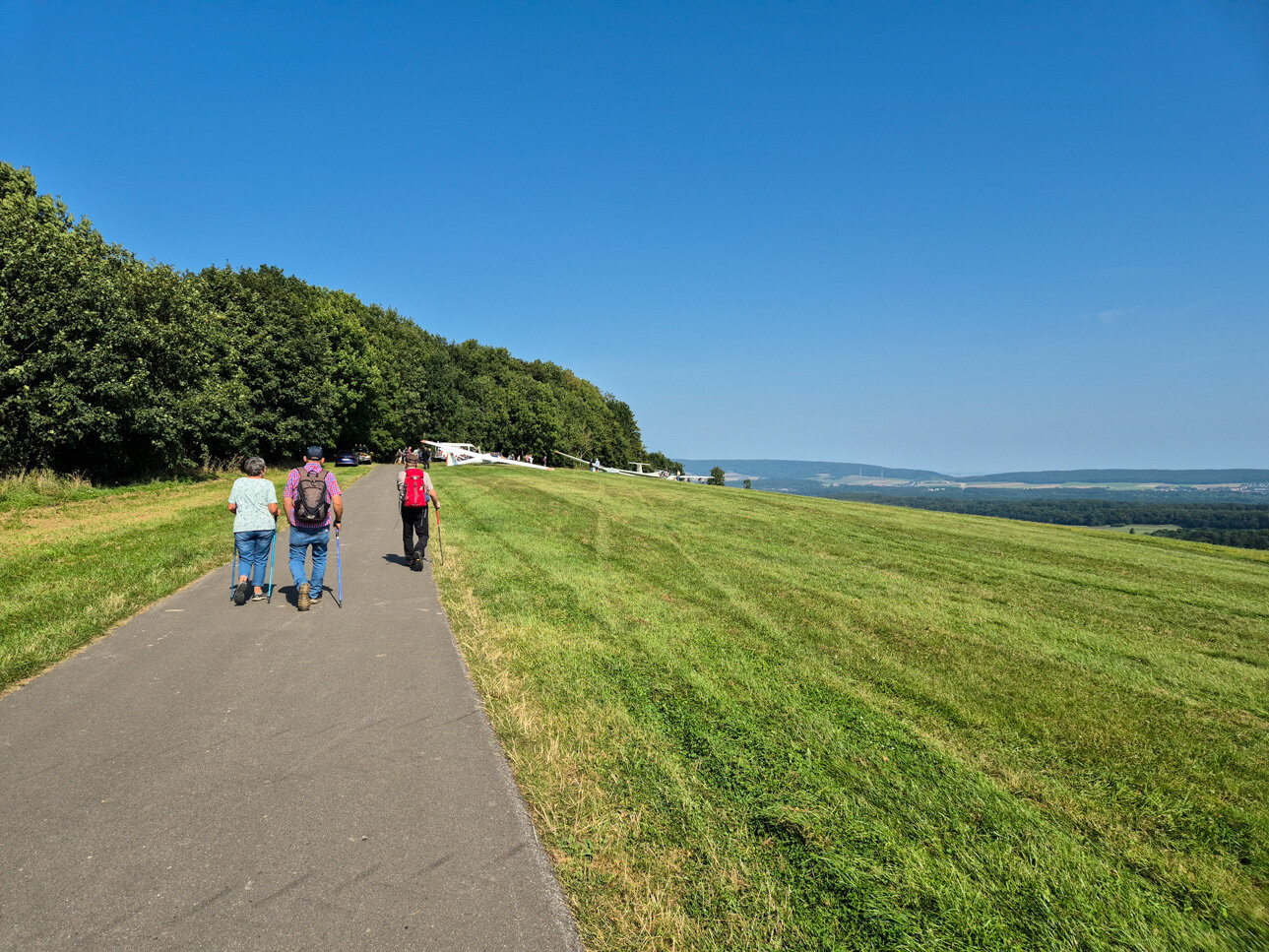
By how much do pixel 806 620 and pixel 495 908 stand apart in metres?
6.40

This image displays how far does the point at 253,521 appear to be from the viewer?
932 cm

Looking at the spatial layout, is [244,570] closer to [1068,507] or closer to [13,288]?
[13,288]

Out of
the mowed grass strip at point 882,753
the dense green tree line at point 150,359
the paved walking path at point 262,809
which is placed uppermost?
the dense green tree line at point 150,359

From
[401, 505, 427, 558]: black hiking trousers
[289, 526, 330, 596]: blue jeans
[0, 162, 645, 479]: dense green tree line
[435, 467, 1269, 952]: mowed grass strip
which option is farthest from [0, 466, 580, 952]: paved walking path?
[0, 162, 645, 479]: dense green tree line

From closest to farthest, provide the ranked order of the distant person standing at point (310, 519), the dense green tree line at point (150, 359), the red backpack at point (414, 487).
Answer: the distant person standing at point (310, 519)
the red backpack at point (414, 487)
the dense green tree line at point (150, 359)

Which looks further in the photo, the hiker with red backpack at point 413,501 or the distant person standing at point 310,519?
the hiker with red backpack at point 413,501

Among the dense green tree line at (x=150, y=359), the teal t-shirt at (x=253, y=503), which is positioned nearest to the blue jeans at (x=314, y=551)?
the teal t-shirt at (x=253, y=503)

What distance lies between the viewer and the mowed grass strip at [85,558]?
23.9 feet

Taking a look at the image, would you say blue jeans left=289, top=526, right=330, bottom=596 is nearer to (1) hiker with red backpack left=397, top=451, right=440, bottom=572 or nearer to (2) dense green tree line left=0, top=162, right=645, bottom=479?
(1) hiker with red backpack left=397, top=451, right=440, bottom=572

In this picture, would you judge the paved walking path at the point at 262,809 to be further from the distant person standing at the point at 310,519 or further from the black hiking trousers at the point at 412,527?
the black hiking trousers at the point at 412,527

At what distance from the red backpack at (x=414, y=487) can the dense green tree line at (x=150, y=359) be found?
18.2 meters

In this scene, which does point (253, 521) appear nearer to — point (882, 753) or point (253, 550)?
point (253, 550)

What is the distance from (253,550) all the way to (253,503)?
728 mm

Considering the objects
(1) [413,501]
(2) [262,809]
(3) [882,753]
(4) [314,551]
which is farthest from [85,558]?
(3) [882,753]
